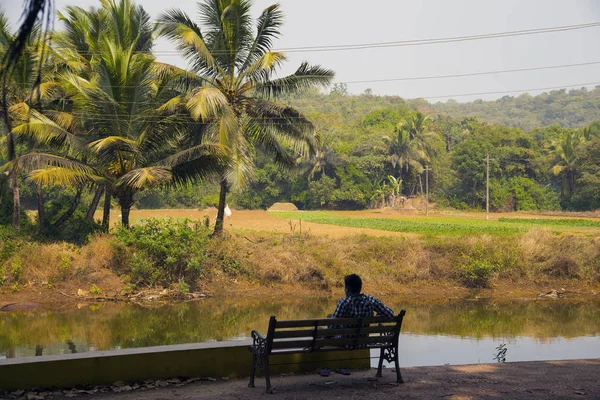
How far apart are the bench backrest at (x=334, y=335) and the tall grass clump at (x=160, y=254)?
53.4 feet

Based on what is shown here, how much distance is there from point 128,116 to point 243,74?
480 cm

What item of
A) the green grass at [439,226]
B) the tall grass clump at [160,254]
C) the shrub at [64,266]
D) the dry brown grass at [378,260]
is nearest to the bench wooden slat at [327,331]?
the tall grass clump at [160,254]

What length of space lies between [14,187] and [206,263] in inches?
281

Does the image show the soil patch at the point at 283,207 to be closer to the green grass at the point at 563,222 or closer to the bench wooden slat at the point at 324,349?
the green grass at the point at 563,222

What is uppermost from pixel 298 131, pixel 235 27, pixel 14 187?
pixel 235 27

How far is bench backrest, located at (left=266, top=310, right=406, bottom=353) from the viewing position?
7838 millimetres

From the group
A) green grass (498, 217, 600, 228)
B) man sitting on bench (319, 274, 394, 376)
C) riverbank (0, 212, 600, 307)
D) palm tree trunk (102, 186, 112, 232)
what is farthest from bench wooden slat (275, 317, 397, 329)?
green grass (498, 217, 600, 228)

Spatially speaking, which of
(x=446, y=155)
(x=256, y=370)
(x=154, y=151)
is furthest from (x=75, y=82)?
(x=446, y=155)

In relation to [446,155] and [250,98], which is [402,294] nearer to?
[250,98]

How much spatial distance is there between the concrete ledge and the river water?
16.7 ft

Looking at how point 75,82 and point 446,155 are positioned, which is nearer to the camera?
point 75,82

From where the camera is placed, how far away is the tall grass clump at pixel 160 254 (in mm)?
23875

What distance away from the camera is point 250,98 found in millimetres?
26734

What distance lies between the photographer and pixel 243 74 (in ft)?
86.3
